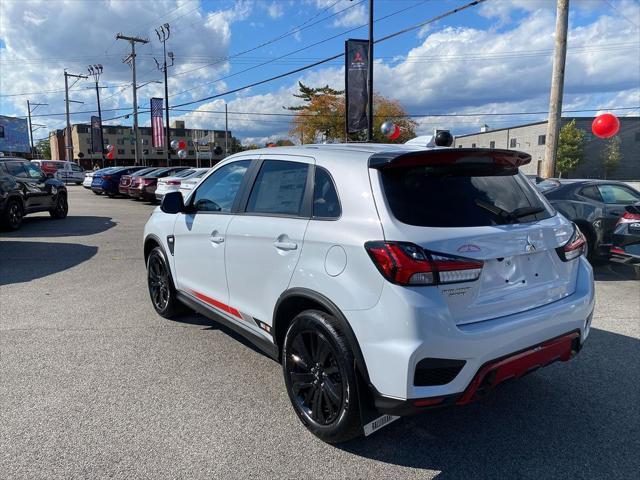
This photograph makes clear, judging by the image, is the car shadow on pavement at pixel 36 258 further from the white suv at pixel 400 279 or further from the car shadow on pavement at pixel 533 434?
the car shadow on pavement at pixel 533 434

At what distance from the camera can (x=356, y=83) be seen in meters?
18.5

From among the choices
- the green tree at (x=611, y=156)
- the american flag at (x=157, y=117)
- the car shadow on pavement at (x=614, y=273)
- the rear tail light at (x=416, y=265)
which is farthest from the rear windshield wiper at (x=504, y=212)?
the green tree at (x=611, y=156)

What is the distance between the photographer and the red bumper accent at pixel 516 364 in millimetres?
2469

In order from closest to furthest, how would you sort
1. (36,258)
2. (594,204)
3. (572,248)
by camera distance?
(572,248), (594,204), (36,258)

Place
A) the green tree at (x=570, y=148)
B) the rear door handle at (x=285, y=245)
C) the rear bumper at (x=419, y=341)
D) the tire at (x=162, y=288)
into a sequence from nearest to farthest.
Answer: the rear bumper at (x=419, y=341) → the rear door handle at (x=285, y=245) → the tire at (x=162, y=288) → the green tree at (x=570, y=148)

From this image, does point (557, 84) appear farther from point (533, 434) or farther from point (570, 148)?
point (570, 148)

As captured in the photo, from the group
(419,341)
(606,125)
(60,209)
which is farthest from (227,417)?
(606,125)

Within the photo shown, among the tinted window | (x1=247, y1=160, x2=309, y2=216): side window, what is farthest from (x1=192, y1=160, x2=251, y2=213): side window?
the tinted window

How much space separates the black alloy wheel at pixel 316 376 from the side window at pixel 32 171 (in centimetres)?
1241

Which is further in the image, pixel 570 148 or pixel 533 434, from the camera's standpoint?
pixel 570 148

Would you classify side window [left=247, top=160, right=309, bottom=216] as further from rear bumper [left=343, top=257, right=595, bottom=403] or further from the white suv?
rear bumper [left=343, top=257, right=595, bottom=403]

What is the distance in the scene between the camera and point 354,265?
8.34 ft

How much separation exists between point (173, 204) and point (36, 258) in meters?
5.57

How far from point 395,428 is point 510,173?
6.01ft
